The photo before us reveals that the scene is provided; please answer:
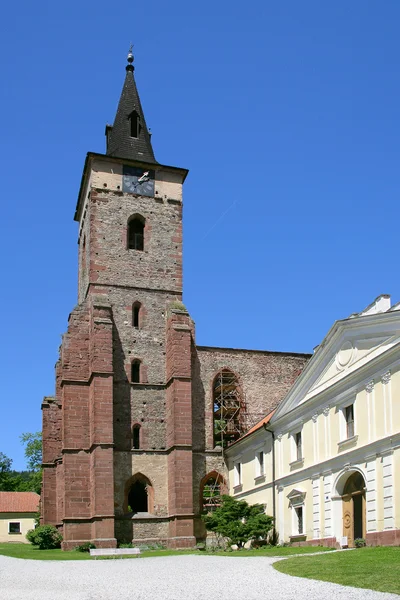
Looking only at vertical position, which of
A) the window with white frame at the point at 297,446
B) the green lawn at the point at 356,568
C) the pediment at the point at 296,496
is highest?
the window with white frame at the point at 297,446

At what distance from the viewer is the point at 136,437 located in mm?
37375

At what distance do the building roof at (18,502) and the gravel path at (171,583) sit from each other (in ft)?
147

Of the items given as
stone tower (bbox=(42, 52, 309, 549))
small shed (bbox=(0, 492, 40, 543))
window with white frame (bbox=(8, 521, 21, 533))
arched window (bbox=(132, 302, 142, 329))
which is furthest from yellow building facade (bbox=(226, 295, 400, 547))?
window with white frame (bbox=(8, 521, 21, 533))

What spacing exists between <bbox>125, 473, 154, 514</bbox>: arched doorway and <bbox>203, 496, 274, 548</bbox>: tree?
346 centimetres

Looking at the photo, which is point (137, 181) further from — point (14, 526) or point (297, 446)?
point (14, 526)

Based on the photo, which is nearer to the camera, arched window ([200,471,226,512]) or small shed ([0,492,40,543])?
arched window ([200,471,226,512])

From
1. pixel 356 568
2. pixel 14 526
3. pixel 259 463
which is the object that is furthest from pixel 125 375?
pixel 14 526

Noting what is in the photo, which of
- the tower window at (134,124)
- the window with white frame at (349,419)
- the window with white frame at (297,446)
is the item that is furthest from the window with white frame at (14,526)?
→ the window with white frame at (349,419)

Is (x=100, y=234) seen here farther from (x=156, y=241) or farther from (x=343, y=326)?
(x=343, y=326)

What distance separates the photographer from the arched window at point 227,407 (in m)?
39.7

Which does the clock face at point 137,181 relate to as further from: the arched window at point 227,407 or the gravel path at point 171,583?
the gravel path at point 171,583

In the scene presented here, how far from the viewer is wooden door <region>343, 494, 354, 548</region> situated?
26.2 meters

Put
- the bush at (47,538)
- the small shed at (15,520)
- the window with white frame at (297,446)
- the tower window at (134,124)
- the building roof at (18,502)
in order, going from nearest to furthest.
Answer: the window with white frame at (297,446) < the bush at (47,538) < the tower window at (134,124) < the small shed at (15,520) < the building roof at (18,502)

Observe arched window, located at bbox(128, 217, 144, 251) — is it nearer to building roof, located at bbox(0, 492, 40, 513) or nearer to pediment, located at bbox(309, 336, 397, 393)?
pediment, located at bbox(309, 336, 397, 393)
